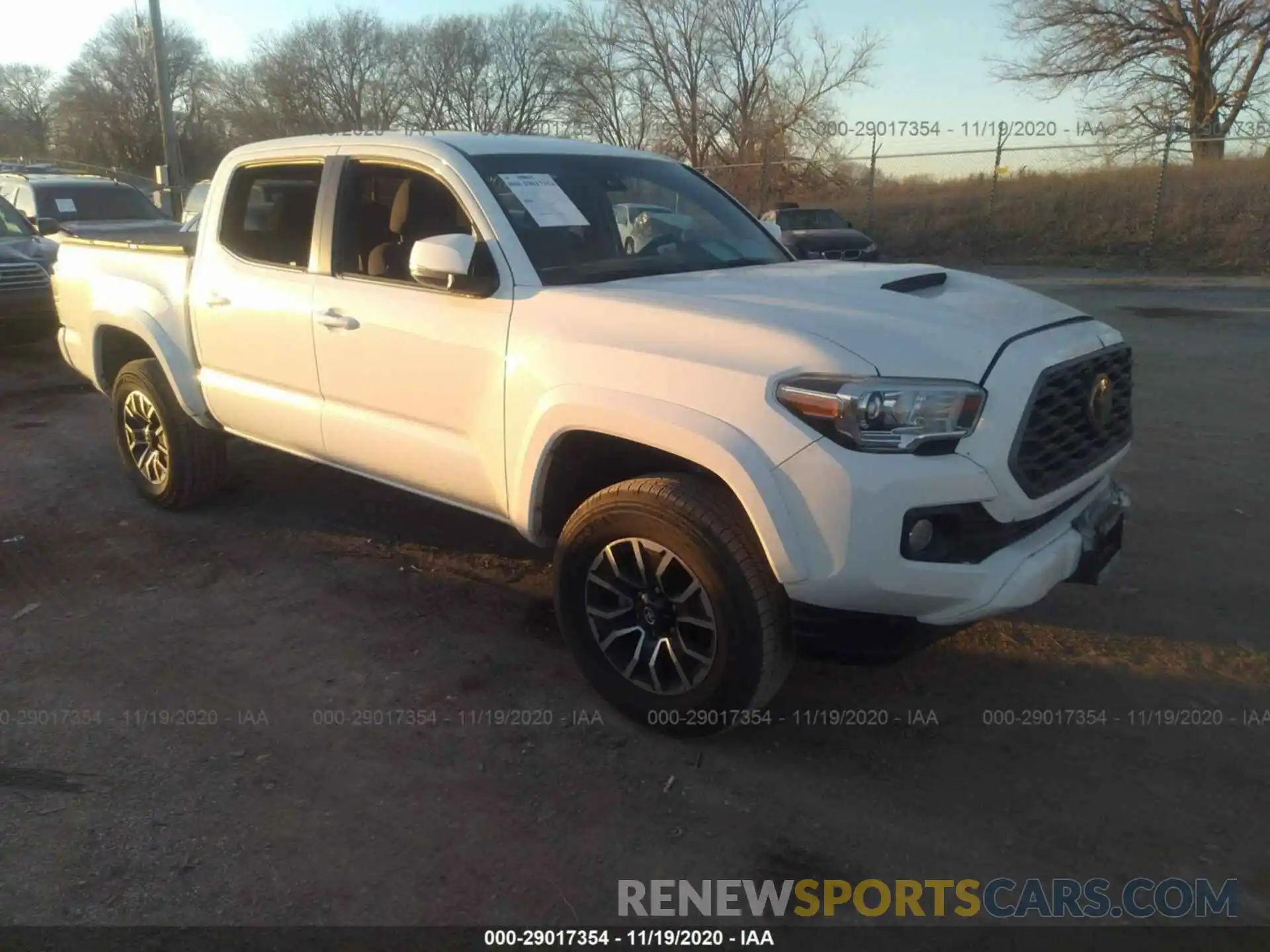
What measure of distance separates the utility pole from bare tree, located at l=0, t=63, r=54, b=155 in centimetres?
5302

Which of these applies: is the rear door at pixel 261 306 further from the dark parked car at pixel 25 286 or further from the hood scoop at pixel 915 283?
the dark parked car at pixel 25 286

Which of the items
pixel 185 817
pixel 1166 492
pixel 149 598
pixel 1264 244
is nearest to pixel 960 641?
pixel 1166 492

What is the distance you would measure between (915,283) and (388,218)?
2209mm

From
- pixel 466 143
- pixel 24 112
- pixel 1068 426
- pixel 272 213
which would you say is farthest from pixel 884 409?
pixel 24 112

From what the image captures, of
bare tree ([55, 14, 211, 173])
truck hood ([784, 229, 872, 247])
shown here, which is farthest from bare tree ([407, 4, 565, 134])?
truck hood ([784, 229, 872, 247])

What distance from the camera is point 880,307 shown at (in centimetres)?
313

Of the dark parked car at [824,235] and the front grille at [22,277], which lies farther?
the dark parked car at [824,235]

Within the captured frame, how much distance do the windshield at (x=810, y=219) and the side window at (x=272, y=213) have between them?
16209 mm

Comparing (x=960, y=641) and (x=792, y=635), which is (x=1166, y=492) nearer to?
(x=960, y=641)

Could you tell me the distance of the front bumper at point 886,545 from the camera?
2.73m

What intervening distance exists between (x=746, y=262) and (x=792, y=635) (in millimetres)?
1862

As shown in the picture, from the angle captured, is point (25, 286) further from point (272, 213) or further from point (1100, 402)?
point (1100, 402)

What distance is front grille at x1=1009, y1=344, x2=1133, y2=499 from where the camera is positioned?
2.93 meters

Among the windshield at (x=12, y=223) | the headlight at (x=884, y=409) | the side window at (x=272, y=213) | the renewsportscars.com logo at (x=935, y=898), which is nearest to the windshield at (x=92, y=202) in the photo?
the windshield at (x=12, y=223)
